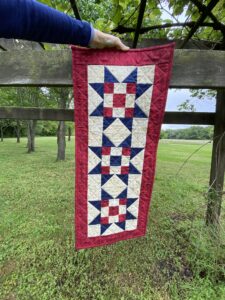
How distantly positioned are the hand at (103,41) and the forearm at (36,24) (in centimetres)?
9

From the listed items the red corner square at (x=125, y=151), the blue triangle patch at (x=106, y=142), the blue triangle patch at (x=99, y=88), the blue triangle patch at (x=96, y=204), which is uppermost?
the blue triangle patch at (x=99, y=88)

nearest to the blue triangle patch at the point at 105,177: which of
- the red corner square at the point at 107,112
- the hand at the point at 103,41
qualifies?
the red corner square at the point at 107,112

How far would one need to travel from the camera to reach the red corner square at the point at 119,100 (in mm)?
1222

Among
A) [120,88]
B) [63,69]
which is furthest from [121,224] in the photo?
[63,69]

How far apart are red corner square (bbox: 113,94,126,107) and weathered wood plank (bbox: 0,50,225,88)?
29 cm

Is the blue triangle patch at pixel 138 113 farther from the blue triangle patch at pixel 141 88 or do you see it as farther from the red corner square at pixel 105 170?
the red corner square at pixel 105 170

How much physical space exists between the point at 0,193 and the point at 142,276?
2.96m

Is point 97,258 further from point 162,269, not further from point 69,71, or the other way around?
point 69,71

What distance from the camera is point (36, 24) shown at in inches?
28.4

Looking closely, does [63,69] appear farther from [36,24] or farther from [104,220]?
[104,220]

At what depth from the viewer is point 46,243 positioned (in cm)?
208

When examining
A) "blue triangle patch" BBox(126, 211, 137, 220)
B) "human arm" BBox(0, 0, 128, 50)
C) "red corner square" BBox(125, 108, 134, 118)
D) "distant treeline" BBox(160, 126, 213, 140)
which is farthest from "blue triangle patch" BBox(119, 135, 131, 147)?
"distant treeline" BBox(160, 126, 213, 140)

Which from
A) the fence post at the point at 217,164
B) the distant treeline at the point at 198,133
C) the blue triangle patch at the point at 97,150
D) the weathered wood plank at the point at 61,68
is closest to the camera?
the weathered wood plank at the point at 61,68

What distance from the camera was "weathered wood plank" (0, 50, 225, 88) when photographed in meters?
1.10
